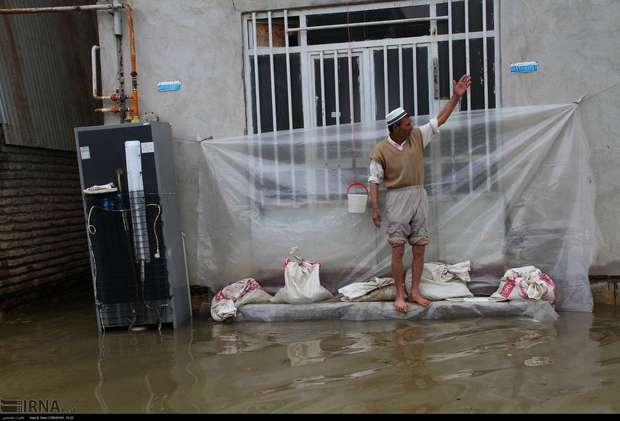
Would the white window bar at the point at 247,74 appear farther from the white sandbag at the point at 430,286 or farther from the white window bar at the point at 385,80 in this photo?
the white sandbag at the point at 430,286

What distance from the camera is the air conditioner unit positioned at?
17.2 feet

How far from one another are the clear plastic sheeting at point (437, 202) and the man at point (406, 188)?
0.30 metres

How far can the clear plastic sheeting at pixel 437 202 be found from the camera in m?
5.16

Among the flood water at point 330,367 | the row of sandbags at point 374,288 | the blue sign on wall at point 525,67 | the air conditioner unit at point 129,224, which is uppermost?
the blue sign on wall at point 525,67

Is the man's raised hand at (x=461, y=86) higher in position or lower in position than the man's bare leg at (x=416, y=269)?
higher

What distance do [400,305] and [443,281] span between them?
502 mm

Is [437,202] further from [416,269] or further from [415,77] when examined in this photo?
[415,77]

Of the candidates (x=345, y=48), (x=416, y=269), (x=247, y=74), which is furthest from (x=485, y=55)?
(x=247, y=74)

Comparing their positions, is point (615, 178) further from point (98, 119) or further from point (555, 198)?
point (98, 119)

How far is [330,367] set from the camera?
3928 mm

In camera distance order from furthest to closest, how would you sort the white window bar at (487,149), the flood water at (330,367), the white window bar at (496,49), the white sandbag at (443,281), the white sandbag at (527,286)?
1. the white window bar at (496,49)
2. the white window bar at (487,149)
3. the white sandbag at (443,281)
4. the white sandbag at (527,286)
5. the flood water at (330,367)

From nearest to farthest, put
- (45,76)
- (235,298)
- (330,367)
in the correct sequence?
(330,367), (235,298), (45,76)

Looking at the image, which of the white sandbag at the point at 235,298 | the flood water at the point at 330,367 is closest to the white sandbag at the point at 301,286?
the white sandbag at the point at 235,298

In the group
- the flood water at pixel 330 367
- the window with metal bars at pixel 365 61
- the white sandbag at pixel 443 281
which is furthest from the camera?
the window with metal bars at pixel 365 61
